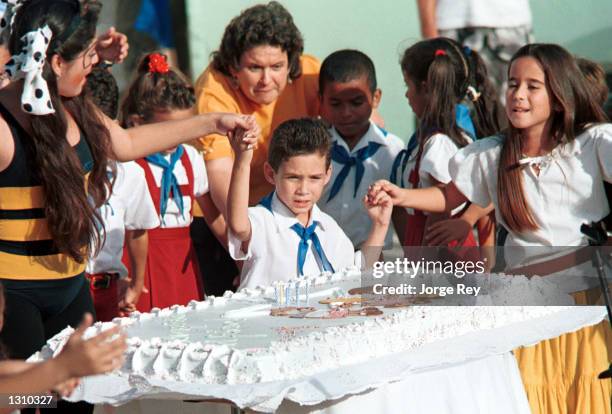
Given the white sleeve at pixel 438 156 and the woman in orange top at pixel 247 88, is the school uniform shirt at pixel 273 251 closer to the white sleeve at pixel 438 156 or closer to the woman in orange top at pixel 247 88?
the woman in orange top at pixel 247 88

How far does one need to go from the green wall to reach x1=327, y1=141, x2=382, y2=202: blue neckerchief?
2944 millimetres

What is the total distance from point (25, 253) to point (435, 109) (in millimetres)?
2418

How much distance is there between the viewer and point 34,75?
3.78m

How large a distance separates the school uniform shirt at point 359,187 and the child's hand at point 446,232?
42 cm

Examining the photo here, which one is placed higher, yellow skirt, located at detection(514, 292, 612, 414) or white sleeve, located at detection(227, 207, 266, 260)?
white sleeve, located at detection(227, 207, 266, 260)

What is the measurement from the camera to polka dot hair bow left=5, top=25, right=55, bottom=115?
3.77m

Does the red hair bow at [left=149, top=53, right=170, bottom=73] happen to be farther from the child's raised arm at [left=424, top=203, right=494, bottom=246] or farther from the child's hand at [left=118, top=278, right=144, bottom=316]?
the child's raised arm at [left=424, top=203, right=494, bottom=246]

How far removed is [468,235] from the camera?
5.54 m

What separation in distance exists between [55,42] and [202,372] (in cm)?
133

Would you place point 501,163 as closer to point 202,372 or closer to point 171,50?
point 202,372

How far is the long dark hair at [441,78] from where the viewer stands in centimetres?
568

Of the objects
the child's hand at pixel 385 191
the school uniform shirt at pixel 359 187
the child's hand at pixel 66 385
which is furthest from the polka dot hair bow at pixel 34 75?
the school uniform shirt at pixel 359 187

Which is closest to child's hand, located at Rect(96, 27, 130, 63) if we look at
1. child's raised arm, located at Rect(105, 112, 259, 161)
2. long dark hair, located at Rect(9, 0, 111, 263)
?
long dark hair, located at Rect(9, 0, 111, 263)

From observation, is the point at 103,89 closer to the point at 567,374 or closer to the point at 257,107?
the point at 257,107
